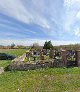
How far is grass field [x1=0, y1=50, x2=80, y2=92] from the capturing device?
14.0m

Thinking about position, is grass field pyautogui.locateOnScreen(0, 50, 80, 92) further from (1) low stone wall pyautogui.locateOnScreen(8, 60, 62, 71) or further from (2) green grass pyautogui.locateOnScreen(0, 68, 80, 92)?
(1) low stone wall pyautogui.locateOnScreen(8, 60, 62, 71)

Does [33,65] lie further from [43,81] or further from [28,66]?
[43,81]

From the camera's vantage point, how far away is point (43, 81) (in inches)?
613

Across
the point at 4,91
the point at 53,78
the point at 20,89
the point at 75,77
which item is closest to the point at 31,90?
the point at 20,89

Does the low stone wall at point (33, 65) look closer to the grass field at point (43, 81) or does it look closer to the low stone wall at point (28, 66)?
the low stone wall at point (28, 66)

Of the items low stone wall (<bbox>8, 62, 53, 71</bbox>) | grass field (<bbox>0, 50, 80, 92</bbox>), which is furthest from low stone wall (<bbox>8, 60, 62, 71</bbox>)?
grass field (<bbox>0, 50, 80, 92</bbox>)

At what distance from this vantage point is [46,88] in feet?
46.1

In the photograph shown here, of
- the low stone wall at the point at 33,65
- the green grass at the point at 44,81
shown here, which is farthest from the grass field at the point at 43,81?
the low stone wall at the point at 33,65

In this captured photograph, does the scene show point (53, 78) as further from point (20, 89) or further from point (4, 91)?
point (4, 91)

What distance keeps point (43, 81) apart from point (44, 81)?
7 centimetres

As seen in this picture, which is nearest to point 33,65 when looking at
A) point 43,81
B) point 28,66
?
point 28,66

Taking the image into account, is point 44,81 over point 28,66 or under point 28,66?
under

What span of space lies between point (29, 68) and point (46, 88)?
639cm

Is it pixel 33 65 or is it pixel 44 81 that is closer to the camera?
pixel 44 81
